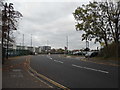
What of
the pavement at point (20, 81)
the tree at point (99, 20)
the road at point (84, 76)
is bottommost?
the pavement at point (20, 81)

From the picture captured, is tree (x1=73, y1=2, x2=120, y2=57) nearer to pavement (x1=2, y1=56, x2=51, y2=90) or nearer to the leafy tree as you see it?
the leafy tree

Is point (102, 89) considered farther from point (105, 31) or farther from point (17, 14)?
point (105, 31)

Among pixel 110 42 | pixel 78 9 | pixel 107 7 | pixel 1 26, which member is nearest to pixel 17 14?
pixel 1 26

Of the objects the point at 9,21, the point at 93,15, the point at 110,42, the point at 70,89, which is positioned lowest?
the point at 70,89

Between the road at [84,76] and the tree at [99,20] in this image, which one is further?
the tree at [99,20]

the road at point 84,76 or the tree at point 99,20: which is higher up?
the tree at point 99,20

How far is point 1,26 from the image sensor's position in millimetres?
18219

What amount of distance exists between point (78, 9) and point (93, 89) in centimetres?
→ 2516

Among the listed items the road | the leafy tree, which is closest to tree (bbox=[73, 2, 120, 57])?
the leafy tree

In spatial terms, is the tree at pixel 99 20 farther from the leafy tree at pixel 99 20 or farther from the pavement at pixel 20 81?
the pavement at pixel 20 81

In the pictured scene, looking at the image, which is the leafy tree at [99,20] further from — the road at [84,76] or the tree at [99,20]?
the road at [84,76]

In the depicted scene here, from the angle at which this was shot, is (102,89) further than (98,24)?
No

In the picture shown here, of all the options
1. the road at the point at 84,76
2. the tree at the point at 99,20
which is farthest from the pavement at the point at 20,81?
the tree at the point at 99,20

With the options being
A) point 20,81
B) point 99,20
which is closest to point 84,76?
point 20,81
